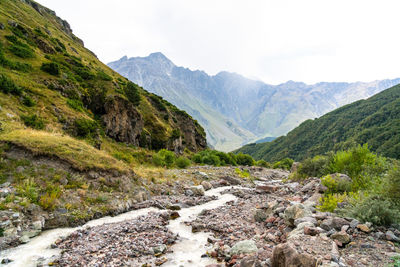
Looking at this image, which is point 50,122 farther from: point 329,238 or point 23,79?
point 329,238

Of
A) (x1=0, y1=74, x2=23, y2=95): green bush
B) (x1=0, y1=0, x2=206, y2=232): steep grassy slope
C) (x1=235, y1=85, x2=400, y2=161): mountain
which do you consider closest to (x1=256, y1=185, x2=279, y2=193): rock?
(x1=0, y1=0, x2=206, y2=232): steep grassy slope

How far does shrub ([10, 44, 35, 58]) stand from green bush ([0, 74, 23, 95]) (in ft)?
49.5

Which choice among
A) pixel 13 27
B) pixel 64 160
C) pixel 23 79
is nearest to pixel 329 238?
pixel 64 160

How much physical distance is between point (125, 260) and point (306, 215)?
8.22 meters

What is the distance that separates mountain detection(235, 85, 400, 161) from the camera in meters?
111

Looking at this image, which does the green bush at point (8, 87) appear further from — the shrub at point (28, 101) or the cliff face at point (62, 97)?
the shrub at point (28, 101)

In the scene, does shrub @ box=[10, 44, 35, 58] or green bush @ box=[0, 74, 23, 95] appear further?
shrub @ box=[10, 44, 35, 58]

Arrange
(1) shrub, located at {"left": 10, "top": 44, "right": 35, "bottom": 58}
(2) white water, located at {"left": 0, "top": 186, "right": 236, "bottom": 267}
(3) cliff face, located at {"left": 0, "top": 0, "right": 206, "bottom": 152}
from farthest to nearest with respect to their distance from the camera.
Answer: (1) shrub, located at {"left": 10, "top": 44, "right": 35, "bottom": 58} < (3) cliff face, located at {"left": 0, "top": 0, "right": 206, "bottom": 152} < (2) white water, located at {"left": 0, "top": 186, "right": 236, "bottom": 267}

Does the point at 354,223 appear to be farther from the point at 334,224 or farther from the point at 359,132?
the point at 359,132

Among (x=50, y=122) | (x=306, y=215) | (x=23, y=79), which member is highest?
(x=23, y=79)

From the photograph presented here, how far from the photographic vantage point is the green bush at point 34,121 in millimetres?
19936

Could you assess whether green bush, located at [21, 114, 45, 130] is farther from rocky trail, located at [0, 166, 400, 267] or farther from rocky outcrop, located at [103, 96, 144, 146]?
rocky outcrop, located at [103, 96, 144, 146]

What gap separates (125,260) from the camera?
7926 millimetres

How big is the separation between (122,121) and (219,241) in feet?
124
